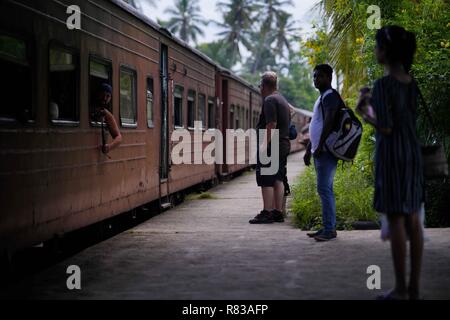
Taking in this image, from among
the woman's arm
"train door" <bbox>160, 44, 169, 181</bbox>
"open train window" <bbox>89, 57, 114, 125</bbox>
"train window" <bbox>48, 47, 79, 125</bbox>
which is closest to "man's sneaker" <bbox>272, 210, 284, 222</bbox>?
the woman's arm

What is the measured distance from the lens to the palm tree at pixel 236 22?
67125 mm

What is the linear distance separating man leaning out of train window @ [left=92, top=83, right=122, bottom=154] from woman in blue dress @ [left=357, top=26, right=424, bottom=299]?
442 cm

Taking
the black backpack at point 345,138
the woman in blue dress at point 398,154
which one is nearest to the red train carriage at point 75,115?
the black backpack at point 345,138

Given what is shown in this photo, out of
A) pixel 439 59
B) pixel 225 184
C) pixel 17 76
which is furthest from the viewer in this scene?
pixel 225 184

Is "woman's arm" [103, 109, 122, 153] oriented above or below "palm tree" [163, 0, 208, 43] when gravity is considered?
below

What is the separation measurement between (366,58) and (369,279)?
20.8 ft

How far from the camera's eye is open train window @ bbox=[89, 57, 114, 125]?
9.10 meters

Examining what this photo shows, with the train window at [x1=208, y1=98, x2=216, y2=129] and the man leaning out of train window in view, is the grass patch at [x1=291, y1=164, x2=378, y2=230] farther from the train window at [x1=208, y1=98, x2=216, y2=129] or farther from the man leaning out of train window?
the train window at [x1=208, y1=98, x2=216, y2=129]

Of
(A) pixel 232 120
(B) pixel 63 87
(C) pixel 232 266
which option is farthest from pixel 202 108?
(C) pixel 232 266

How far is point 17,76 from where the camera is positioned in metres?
6.87

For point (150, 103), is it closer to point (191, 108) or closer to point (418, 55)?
point (191, 108)

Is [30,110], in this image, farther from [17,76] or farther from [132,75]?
[132,75]

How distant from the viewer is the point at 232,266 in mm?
7008
